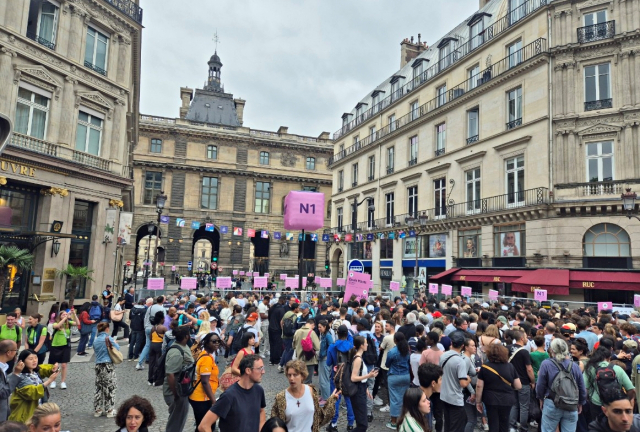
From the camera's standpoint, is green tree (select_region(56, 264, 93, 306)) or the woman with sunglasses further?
green tree (select_region(56, 264, 93, 306))

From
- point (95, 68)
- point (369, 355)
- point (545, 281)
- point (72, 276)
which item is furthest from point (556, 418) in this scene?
point (95, 68)

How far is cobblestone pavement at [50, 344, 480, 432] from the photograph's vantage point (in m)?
7.16

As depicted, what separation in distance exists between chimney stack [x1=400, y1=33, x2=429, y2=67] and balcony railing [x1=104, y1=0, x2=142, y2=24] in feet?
88.1

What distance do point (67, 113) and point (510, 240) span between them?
964 inches

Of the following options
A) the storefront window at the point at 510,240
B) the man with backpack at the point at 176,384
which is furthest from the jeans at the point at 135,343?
the storefront window at the point at 510,240

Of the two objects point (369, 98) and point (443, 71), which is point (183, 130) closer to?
point (369, 98)

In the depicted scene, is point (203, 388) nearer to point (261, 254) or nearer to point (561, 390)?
point (561, 390)

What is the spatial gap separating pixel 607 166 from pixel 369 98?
2664cm

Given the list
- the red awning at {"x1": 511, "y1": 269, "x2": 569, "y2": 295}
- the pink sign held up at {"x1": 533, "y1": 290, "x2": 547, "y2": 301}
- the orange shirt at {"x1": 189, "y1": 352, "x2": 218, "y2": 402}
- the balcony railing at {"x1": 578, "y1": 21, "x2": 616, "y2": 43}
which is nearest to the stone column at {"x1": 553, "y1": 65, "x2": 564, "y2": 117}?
the balcony railing at {"x1": 578, "y1": 21, "x2": 616, "y2": 43}

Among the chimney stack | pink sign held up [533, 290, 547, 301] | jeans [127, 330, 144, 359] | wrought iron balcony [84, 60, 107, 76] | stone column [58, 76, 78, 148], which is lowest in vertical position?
jeans [127, 330, 144, 359]

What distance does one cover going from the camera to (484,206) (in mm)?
26812

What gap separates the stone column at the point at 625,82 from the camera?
20.8 meters

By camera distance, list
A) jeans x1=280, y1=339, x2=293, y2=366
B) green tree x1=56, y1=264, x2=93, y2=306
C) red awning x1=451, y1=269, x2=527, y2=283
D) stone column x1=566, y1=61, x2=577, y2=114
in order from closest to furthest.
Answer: jeans x1=280, y1=339, x2=293, y2=366 < green tree x1=56, y1=264, x2=93, y2=306 < stone column x1=566, y1=61, x2=577, y2=114 < red awning x1=451, y1=269, x2=527, y2=283

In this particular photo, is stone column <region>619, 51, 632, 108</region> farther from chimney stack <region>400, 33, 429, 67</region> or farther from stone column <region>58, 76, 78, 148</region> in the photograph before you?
stone column <region>58, 76, 78, 148</region>
